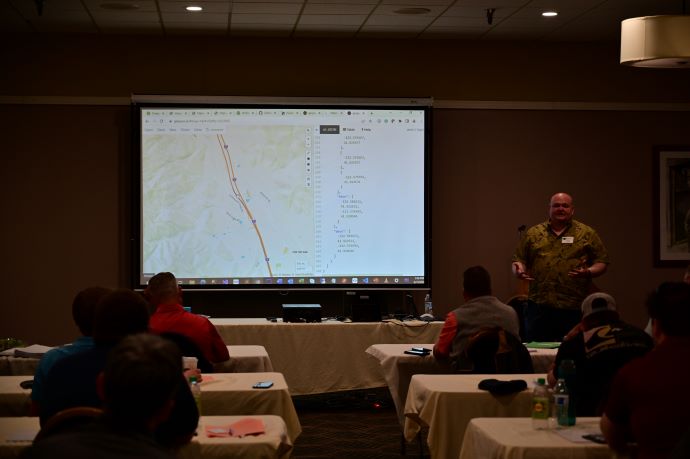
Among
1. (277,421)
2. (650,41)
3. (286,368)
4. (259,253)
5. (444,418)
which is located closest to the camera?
(277,421)

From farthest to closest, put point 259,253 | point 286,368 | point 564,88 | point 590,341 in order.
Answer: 1. point 564,88
2. point 259,253
3. point 286,368
4. point 590,341

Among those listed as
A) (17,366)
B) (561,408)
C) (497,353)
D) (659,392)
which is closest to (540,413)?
(561,408)

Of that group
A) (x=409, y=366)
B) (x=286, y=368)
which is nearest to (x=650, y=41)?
(x=409, y=366)

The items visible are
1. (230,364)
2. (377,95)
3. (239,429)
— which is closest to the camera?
(239,429)

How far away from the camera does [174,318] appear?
5.68 m

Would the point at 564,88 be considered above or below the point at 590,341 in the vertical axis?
above

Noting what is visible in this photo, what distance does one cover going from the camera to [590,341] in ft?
14.3

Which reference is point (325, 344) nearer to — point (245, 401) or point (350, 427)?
point (350, 427)

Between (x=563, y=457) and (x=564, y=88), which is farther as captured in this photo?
(x=564, y=88)

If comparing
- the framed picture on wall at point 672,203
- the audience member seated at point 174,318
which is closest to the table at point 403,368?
the audience member seated at point 174,318

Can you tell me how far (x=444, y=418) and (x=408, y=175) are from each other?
15.3 feet

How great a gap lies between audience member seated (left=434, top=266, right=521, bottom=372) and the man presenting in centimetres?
236

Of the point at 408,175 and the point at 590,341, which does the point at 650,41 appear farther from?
the point at 408,175

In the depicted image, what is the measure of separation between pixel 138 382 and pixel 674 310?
202 cm
